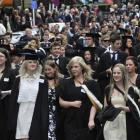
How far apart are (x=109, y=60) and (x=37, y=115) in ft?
13.2

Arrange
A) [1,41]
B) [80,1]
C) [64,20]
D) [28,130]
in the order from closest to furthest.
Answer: [28,130], [1,41], [64,20], [80,1]

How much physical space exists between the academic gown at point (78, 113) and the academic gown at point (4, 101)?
909mm

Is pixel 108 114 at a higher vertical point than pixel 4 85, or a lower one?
lower

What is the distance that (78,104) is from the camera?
9516 mm

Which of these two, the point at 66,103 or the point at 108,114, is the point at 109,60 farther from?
the point at 108,114

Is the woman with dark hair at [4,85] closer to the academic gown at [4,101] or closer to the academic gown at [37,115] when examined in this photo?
the academic gown at [4,101]

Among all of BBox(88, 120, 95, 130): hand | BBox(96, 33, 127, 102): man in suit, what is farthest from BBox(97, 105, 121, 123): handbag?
BBox(96, 33, 127, 102): man in suit

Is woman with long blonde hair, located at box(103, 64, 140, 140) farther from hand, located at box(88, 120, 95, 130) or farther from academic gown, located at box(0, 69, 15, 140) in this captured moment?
academic gown, located at box(0, 69, 15, 140)

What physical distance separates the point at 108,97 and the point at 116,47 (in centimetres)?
409

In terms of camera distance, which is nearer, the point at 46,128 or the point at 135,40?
the point at 46,128

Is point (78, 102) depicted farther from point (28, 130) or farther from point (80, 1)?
point (80, 1)

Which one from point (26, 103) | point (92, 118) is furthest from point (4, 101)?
point (92, 118)

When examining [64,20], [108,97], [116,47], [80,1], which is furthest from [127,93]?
[80,1]

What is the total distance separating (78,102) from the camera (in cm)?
952
